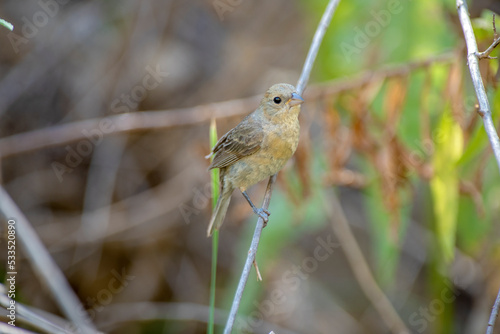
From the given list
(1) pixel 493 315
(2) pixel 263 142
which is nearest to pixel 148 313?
(2) pixel 263 142

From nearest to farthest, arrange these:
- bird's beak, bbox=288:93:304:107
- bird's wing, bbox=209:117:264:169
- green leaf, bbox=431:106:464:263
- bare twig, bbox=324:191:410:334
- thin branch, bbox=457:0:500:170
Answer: thin branch, bbox=457:0:500:170 → green leaf, bbox=431:106:464:263 → bird's beak, bbox=288:93:304:107 → bird's wing, bbox=209:117:264:169 → bare twig, bbox=324:191:410:334

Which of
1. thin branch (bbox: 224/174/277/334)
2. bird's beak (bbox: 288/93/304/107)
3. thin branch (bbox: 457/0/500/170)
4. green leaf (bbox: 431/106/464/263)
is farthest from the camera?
bird's beak (bbox: 288/93/304/107)

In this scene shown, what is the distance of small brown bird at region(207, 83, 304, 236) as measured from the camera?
11.6ft

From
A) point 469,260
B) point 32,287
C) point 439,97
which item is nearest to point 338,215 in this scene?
point 469,260

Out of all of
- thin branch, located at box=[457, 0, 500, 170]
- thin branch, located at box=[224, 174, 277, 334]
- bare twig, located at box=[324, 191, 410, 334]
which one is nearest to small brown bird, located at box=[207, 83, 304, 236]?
thin branch, located at box=[224, 174, 277, 334]

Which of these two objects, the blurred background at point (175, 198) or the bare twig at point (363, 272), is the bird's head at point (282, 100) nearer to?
the blurred background at point (175, 198)

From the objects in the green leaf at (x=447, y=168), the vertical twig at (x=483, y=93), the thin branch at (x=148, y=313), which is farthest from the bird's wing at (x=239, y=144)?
the thin branch at (x=148, y=313)

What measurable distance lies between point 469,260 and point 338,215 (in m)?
1.53

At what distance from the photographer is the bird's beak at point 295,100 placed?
11.3ft

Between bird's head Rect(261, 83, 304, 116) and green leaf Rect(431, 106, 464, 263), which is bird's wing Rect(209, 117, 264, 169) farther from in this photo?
green leaf Rect(431, 106, 464, 263)

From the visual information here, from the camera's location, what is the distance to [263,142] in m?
3.62

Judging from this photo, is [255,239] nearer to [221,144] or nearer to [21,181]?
[221,144]

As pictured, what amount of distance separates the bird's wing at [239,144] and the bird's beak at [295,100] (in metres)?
0.27

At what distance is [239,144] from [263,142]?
0.20m
